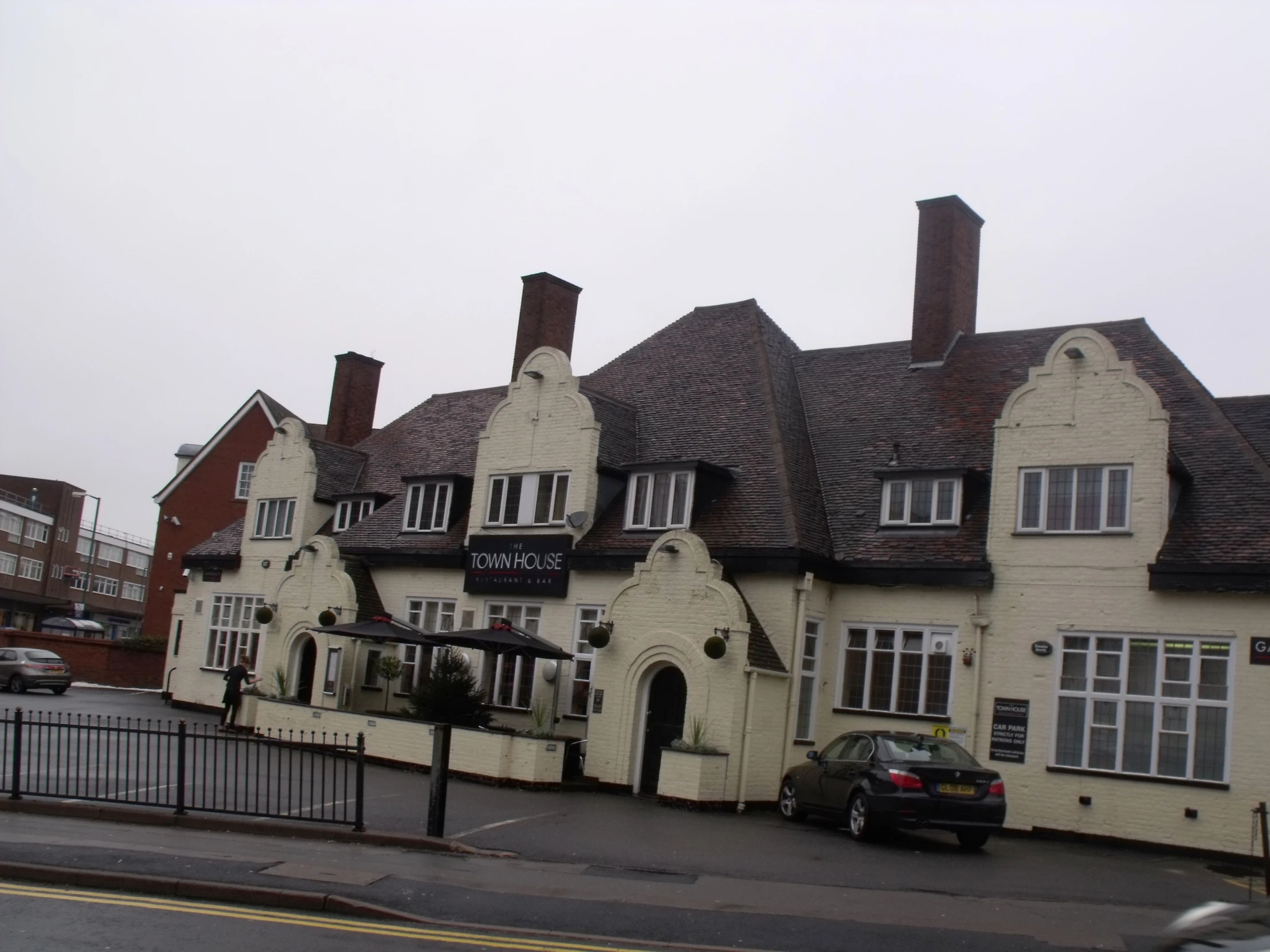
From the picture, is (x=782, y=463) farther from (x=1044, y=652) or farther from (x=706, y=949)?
(x=706, y=949)

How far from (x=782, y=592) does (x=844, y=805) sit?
5697 millimetres

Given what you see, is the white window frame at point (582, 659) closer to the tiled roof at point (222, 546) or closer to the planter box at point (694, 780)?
the planter box at point (694, 780)

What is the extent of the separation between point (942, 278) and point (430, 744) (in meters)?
15.0

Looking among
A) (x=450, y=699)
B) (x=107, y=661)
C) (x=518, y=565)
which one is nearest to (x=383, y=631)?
(x=450, y=699)

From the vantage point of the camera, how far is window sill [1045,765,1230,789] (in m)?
19.3

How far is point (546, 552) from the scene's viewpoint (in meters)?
26.9

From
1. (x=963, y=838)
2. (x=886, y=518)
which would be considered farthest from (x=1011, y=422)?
(x=963, y=838)

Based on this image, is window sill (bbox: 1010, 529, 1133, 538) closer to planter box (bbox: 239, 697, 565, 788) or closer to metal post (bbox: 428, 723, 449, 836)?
planter box (bbox: 239, 697, 565, 788)

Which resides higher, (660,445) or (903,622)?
(660,445)

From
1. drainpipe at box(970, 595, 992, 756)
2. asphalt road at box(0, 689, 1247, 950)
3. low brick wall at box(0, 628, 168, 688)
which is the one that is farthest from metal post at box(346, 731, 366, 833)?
low brick wall at box(0, 628, 168, 688)

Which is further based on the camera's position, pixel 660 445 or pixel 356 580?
pixel 356 580

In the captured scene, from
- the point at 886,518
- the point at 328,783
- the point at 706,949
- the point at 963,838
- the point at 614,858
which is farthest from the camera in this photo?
the point at 886,518

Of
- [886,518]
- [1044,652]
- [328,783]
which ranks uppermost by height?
[886,518]

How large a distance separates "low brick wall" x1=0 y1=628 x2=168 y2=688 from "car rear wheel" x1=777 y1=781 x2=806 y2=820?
34121 mm
